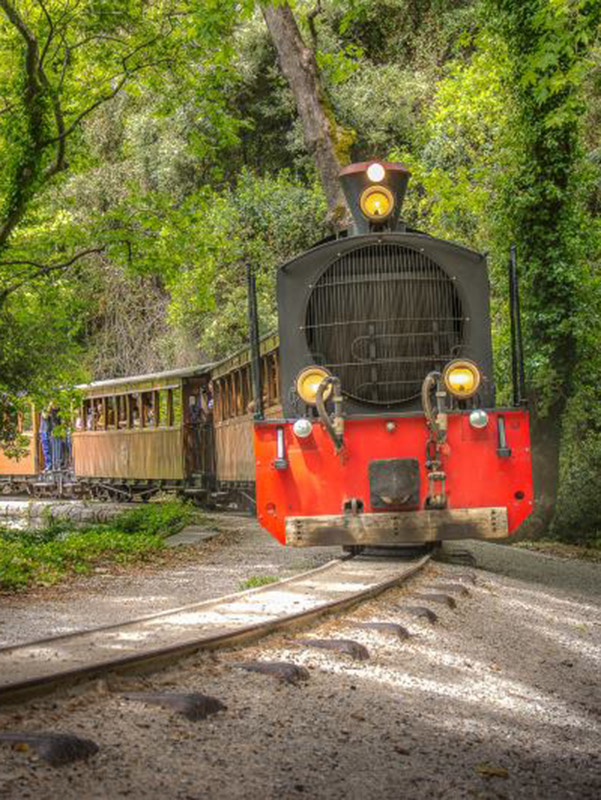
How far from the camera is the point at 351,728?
13.7 ft

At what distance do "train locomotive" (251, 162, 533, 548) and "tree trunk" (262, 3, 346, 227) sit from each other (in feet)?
21.0

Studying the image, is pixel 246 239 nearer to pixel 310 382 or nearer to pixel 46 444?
pixel 46 444

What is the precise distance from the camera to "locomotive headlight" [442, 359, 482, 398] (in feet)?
29.2

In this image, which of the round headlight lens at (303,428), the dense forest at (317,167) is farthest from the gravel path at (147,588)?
the dense forest at (317,167)

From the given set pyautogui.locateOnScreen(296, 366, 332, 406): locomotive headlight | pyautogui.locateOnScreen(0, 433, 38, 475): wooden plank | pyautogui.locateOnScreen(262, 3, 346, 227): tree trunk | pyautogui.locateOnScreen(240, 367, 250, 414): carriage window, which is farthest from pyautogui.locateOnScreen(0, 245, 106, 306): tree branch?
pyautogui.locateOnScreen(0, 433, 38, 475): wooden plank

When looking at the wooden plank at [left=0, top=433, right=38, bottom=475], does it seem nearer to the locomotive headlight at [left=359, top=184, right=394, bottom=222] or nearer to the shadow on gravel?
the shadow on gravel

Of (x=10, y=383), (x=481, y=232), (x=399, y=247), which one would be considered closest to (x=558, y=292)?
(x=481, y=232)

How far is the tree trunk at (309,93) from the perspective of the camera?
16.0 m

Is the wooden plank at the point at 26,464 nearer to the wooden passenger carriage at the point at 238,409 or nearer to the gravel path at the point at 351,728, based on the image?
the wooden passenger carriage at the point at 238,409

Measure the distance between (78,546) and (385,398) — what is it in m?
4.25

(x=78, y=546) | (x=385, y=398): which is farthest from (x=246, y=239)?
(x=385, y=398)

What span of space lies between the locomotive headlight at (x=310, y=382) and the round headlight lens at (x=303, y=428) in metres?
0.21

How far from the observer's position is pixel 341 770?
366cm

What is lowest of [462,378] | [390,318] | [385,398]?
[385,398]
